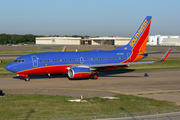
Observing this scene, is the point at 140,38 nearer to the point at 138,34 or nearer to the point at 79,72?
the point at 138,34

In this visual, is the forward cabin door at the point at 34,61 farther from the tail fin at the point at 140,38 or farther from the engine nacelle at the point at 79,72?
the tail fin at the point at 140,38

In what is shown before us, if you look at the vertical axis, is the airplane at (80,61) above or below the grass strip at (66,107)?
above

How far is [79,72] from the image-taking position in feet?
123

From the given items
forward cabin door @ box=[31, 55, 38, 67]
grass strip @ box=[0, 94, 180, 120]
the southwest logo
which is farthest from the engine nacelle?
the southwest logo

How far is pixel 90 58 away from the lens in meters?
41.8

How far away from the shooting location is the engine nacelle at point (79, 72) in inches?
1470

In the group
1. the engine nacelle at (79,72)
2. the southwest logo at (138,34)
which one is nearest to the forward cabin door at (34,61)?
the engine nacelle at (79,72)

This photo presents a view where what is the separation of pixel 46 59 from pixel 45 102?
53.6ft

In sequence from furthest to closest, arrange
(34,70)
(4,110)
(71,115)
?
(34,70), (4,110), (71,115)

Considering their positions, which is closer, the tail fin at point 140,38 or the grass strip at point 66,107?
the grass strip at point 66,107

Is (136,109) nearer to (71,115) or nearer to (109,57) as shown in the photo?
(71,115)

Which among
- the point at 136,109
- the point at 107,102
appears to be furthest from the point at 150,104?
the point at 107,102

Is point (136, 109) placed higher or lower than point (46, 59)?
lower

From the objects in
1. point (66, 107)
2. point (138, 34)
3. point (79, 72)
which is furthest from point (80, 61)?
point (66, 107)
